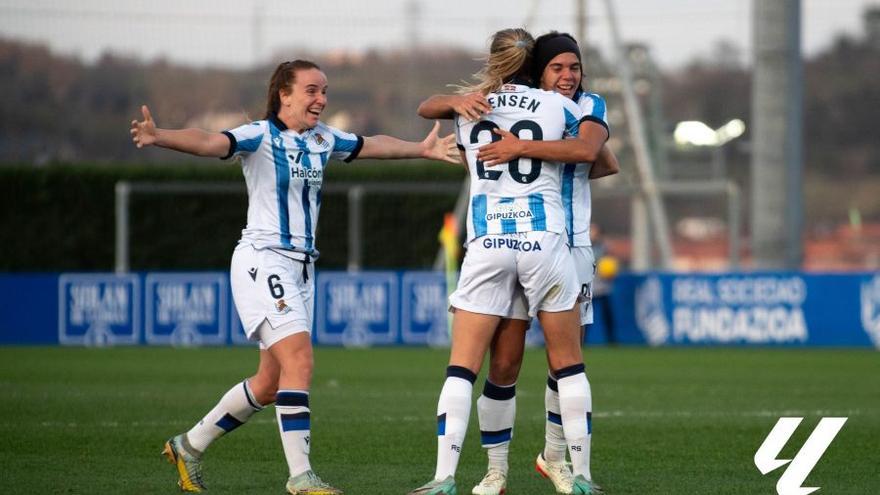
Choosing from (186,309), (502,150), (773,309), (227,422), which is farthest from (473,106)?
(186,309)

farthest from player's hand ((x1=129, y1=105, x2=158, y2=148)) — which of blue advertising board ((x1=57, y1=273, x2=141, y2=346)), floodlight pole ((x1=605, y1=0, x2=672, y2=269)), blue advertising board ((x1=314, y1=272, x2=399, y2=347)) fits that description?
floodlight pole ((x1=605, y1=0, x2=672, y2=269))

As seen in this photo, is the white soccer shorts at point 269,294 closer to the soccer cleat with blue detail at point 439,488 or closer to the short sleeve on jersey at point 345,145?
the short sleeve on jersey at point 345,145

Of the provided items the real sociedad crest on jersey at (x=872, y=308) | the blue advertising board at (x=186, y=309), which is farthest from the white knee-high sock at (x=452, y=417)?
the blue advertising board at (x=186, y=309)

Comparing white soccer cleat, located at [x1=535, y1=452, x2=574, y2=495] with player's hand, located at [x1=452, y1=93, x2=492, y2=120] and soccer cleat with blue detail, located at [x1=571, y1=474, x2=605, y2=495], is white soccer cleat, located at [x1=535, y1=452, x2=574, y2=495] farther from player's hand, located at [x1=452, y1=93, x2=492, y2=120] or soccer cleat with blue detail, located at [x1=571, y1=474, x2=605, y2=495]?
player's hand, located at [x1=452, y1=93, x2=492, y2=120]

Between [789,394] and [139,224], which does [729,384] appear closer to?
[789,394]

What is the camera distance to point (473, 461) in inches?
348

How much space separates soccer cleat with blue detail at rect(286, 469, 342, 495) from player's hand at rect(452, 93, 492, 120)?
6.00 feet

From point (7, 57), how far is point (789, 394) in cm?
2338

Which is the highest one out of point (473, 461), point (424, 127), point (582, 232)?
point (424, 127)

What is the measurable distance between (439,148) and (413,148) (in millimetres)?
145

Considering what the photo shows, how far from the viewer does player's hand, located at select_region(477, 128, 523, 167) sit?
7.07 metres

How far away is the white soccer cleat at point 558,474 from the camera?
7.63 m

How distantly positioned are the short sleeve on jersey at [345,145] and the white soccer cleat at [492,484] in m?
1.79

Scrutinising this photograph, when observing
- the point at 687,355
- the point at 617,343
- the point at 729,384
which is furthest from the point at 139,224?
the point at 729,384
